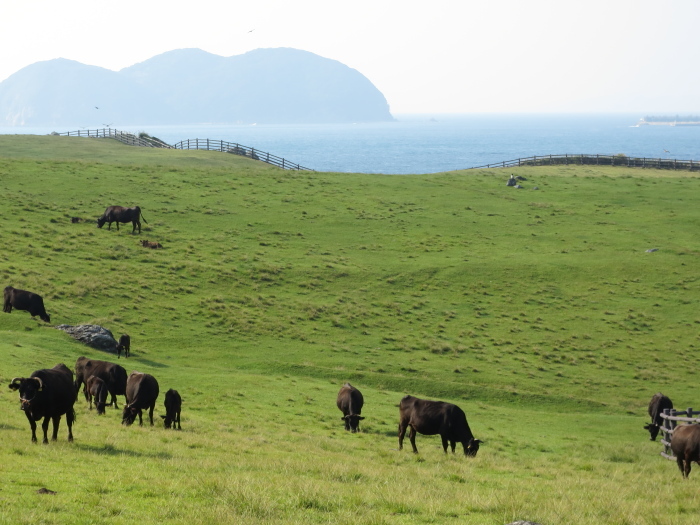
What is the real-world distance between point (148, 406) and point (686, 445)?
47.1 ft

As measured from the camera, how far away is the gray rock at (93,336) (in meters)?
33.9

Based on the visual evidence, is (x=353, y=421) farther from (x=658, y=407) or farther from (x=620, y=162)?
(x=620, y=162)

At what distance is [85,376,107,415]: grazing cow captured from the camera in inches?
895

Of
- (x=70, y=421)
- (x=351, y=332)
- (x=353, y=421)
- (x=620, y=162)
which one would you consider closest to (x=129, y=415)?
(x=70, y=421)

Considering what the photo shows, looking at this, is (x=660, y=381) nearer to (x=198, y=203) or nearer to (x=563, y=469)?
(x=563, y=469)

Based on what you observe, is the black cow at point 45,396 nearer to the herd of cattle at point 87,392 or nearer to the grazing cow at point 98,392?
the herd of cattle at point 87,392

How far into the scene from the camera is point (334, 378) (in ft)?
116

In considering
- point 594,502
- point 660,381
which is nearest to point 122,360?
point 594,502

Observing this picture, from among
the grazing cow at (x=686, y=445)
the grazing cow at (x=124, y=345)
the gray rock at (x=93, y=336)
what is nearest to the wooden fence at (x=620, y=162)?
the gray rock at (x=93, y=336)

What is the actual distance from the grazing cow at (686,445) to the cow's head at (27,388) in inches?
579

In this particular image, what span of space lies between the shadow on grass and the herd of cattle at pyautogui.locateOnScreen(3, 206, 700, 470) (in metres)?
0.73

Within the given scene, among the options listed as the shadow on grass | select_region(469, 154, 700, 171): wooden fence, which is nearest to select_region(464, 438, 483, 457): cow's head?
the shadow on grass

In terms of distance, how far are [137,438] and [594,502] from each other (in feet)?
34.6

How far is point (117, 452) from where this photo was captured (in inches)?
655
